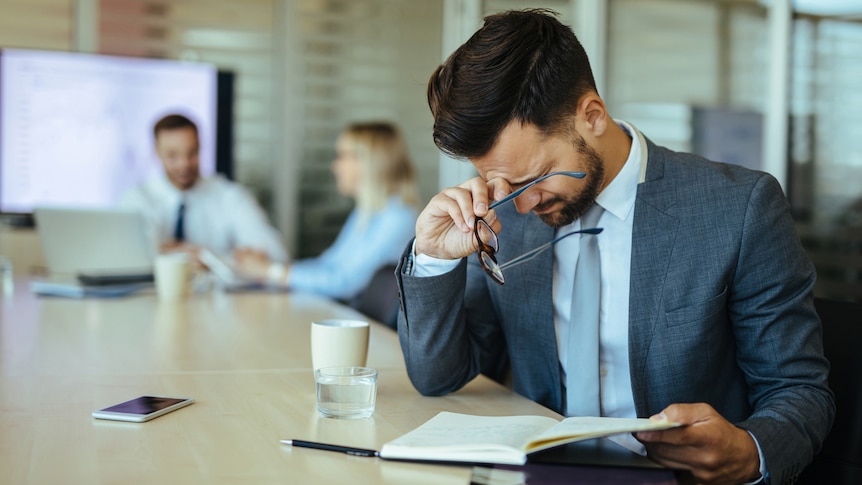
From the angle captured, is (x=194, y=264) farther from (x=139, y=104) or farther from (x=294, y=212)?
(x=294, y=212)

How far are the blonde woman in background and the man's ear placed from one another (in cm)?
200

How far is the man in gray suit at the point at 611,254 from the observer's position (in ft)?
4.47

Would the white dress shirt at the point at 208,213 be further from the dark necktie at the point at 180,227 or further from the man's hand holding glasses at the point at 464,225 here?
the man's hand holding glasses at the point at 464,225

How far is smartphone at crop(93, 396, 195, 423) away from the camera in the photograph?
116 cm

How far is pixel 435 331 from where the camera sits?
4.67 feet

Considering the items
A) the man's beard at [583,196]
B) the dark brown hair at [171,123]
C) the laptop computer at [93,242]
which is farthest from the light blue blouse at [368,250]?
the man's beard at [583,196]

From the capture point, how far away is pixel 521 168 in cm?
142

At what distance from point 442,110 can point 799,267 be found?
24.0 inches

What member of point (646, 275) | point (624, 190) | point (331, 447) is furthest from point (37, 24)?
point (331, 447)

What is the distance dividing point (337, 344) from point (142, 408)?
0.32 m

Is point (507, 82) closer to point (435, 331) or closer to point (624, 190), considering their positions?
point (624, 190)

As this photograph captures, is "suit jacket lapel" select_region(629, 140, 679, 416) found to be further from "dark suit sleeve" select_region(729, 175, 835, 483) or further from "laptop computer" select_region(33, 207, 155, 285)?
"laptop computer" select_region(33, 207, 155, 285)

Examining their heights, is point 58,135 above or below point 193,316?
above

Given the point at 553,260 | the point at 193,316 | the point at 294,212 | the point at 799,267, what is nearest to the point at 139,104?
the point at 294,212
